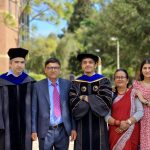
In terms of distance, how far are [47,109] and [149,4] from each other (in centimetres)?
1760

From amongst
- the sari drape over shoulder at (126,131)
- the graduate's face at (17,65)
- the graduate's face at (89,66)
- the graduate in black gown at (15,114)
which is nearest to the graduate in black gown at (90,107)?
the graduate's face at (89,66)

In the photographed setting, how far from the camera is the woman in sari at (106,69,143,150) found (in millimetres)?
6474

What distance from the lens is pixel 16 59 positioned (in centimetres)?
659

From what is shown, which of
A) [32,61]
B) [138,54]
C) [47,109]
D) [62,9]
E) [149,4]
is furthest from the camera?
[32,61]

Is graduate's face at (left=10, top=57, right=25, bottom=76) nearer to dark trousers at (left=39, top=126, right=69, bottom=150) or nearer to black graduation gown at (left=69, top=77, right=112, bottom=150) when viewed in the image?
black graduation gown at (left=69, top=77, right=112, bottom=150)

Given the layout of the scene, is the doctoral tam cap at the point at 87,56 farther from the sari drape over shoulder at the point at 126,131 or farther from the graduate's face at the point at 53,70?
the sari drape over shoulder at the point at 126,131

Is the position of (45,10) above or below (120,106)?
above

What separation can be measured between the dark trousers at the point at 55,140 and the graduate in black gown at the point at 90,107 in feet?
0.70

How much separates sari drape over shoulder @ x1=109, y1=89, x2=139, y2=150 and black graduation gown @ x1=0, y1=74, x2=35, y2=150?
1.24 metres

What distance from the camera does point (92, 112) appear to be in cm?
650

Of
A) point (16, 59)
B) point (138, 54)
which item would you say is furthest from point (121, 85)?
point (138, 54)

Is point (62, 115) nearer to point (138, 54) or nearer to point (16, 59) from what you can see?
point (16, 59)

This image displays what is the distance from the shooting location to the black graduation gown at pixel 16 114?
21.1 ft

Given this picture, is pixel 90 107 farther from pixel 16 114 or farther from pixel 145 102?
pixel 16 114
